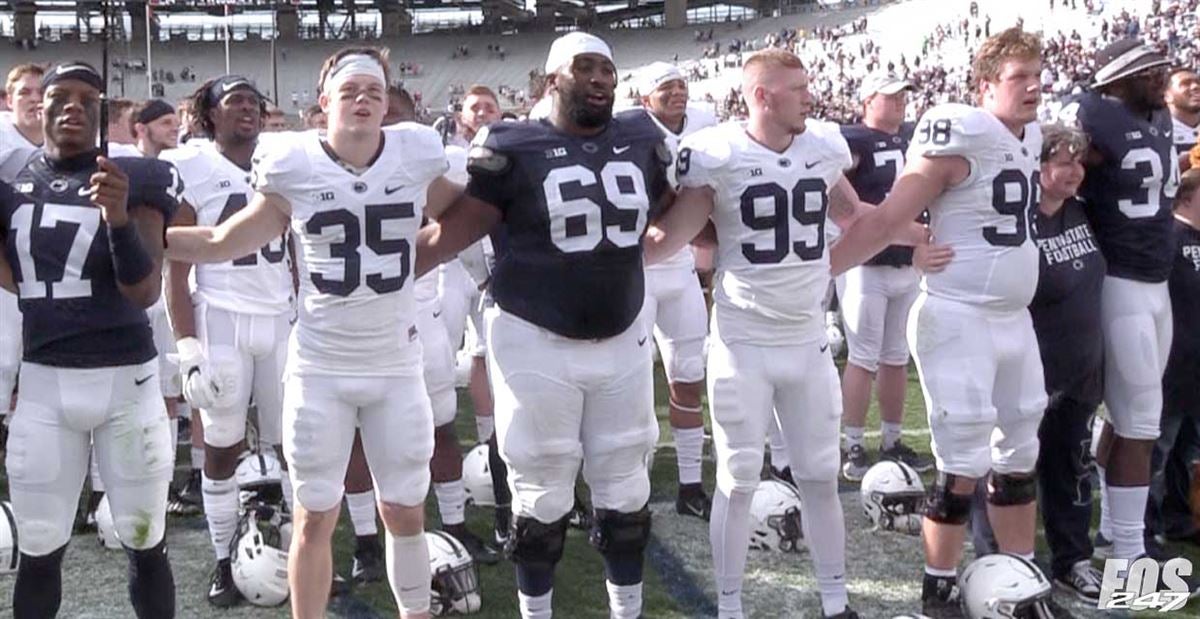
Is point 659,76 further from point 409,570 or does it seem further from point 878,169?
point 409,570

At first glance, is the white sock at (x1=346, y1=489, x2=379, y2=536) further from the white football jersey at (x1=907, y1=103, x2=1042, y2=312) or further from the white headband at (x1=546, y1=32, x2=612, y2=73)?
the white football jersey at (x1=907, y1=103, x2=1042, y2=312)

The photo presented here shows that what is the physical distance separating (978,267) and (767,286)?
700 millimetres

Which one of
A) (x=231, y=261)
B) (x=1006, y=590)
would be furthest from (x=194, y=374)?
(x=1006, y=590)

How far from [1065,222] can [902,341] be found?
6.43 ft

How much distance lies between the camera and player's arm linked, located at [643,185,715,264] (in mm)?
3795

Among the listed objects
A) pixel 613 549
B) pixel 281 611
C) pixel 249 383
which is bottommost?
pixel 281 611

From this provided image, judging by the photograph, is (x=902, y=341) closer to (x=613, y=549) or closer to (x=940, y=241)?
(x=940, y=241)

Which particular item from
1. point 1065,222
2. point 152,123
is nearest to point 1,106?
point 152,123

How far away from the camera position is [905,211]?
12.8 feet

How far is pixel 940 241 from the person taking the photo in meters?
3.97

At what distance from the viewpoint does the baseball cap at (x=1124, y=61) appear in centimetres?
421

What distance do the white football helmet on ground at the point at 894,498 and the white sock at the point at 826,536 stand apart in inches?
44.2

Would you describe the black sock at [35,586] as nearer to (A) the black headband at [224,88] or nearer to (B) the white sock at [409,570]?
(B) the white sock at [409,570]

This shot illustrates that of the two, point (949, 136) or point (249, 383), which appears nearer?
point (949, 136)
